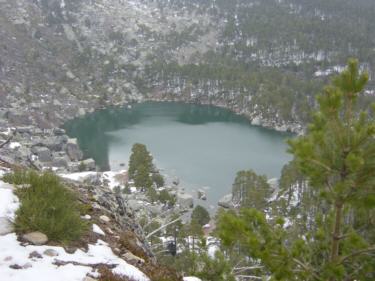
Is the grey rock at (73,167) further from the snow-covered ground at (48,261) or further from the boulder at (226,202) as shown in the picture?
the snow-covered ground at (48,261)

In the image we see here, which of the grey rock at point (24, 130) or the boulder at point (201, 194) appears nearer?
the boulder at point (201, 194)

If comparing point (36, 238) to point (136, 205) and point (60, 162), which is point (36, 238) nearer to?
point (136, 205)

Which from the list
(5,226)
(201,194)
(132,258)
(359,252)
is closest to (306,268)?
(359,252)

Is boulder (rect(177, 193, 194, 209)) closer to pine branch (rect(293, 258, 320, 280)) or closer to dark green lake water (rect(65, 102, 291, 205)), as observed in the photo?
dark green lake water (rect(65, 102, 291, 205))

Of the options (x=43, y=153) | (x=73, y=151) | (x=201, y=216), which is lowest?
(x=201, y=216)

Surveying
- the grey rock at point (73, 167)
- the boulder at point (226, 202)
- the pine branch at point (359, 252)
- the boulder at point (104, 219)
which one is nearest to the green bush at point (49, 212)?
the boulder at point (104, 219)

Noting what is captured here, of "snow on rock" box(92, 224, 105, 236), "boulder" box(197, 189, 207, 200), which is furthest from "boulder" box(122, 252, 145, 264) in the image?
"boulder" box(197, 189, 207, 200)
